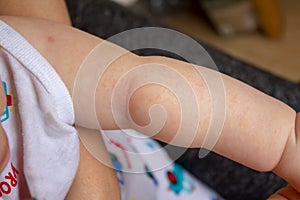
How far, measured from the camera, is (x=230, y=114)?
524 mm

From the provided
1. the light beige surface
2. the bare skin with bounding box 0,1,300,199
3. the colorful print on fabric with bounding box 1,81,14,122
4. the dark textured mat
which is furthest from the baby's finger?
the light beige surface

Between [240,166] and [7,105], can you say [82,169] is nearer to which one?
[7,105]

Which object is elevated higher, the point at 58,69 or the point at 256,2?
the point at 58,69

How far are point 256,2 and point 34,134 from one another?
116 cm

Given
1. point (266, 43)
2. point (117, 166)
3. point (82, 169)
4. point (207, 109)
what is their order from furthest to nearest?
point (266, 43) → point (117, 166) → point (82, 169) → point (207, 109)

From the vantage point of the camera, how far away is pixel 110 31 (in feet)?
2.88

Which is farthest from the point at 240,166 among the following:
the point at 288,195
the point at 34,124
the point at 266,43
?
the point at 266,43

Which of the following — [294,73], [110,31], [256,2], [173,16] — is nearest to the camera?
[110,31]

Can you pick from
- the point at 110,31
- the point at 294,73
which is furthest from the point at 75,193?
the point at 294,73

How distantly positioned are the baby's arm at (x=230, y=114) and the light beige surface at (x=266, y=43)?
95 cm

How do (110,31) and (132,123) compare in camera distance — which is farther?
(110,31)

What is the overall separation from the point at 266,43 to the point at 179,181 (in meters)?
0.90

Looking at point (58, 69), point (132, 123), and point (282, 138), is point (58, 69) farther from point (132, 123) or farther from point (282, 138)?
point (282, 138)

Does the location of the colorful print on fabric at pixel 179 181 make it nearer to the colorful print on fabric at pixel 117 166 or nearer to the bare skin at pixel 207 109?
the colorful print on fabric at pixel 117 166
